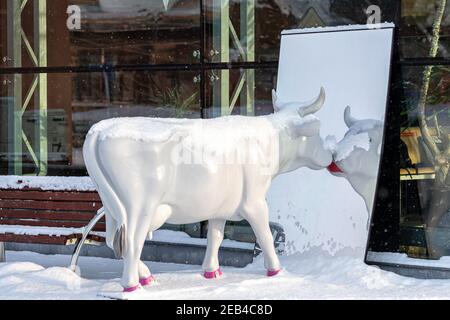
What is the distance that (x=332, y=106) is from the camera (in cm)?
713

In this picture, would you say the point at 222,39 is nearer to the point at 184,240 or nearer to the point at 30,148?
the point at 184,240

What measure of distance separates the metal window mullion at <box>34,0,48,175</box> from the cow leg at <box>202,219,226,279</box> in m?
3.38

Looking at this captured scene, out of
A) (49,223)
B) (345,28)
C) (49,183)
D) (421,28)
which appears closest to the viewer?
(345,28)

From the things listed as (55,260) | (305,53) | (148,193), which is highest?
(305,53)

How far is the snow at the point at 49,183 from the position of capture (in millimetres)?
7867

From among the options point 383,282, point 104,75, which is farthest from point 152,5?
point 383,282

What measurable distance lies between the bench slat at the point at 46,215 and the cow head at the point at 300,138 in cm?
214

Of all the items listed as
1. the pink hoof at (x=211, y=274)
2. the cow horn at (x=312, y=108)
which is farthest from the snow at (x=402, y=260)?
the cow horn at (x=312, y=108)

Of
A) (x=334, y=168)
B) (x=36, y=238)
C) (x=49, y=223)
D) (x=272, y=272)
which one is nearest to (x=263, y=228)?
(x=272, y=272)

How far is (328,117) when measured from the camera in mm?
Answer: 7121

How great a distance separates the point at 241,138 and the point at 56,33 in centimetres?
382

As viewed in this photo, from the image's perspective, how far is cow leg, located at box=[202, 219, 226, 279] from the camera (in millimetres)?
6359

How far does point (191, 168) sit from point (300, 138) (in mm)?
944
